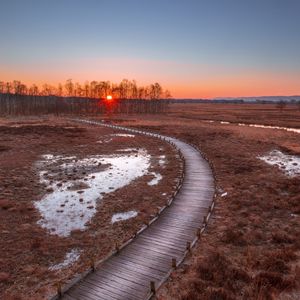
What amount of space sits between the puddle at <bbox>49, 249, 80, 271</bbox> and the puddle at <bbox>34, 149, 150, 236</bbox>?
2.52m

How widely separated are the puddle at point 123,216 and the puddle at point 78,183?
176cm

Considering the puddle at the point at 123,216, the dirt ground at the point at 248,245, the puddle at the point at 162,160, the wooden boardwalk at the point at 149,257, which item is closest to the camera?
the wooden boardwalk at the point at 149,257

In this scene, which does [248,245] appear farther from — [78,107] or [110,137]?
[78,107]

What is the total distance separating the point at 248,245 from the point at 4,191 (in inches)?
851

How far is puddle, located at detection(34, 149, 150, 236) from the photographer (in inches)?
871

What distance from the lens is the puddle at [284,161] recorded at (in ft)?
115

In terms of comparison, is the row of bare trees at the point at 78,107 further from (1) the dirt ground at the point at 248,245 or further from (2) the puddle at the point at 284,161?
(1) the dirt ground at the point at 248,245

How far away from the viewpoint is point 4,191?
28078mm

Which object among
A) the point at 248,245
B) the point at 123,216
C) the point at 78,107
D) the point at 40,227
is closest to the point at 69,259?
the point at 40,227

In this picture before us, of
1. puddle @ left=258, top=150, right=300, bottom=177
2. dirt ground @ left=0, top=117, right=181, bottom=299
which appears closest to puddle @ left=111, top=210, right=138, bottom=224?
dirt ground @ left=0, top=117, right=181, bottom=299

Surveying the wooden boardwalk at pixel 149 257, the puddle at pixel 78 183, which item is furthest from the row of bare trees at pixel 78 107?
the wooden boardwalk at pixel 149 257

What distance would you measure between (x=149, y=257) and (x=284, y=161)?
1214 inches

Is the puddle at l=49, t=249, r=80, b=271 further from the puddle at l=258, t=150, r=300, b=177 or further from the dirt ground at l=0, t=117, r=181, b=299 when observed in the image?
the puddle at l=258, t=150, r=300, b=177

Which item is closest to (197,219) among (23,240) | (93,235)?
(93,235)
